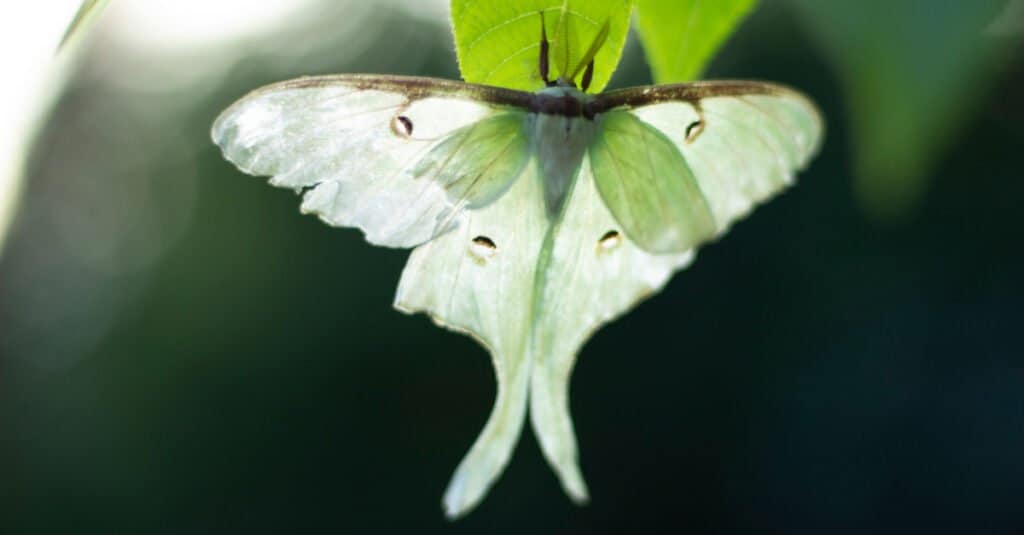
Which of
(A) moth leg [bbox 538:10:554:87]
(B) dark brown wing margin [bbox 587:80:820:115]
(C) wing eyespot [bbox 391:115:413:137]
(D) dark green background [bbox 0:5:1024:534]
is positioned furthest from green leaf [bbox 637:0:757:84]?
(D) dark green background [bbox 0:5:1024:534]

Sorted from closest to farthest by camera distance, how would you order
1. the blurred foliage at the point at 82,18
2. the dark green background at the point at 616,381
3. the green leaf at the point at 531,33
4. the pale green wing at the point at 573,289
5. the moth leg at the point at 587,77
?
the blurred foliage at the point at 82,18 → the green leaf at the point at 531,33 → the moth leg at the point at 587,77 → the pale green wing at the point at 573,289 → the dark green background at the point at 616,381

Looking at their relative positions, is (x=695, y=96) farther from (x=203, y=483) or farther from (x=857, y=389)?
(x=203, y=483)

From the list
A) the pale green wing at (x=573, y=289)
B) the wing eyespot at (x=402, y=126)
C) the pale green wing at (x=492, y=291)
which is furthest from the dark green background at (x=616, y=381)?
the wing eyespot at (x=402, y=126)

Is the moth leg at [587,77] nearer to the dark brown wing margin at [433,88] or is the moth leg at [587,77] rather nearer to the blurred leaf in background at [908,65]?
the dark brown wing margin at [433,88]

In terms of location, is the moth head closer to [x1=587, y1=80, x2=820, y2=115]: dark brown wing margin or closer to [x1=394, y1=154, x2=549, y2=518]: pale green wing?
[x1=587, y1=80, x2=820, y2=115]: dark brown wing margin

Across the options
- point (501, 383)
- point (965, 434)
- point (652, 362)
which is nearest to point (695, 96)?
point (501, 383)
